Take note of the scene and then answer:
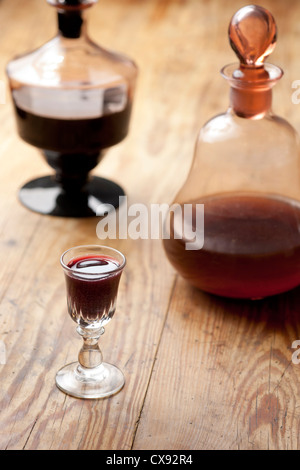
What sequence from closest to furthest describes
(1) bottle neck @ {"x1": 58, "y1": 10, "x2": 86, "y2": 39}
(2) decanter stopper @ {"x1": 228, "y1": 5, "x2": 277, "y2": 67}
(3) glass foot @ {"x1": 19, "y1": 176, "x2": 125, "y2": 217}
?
(2) decanter stopper @ {"x1": 228, "y1": 5, "x2": 277, "y2": 67}, (1) bottle neck @ {"x1": 58, "y1": 10, "x2": 86, "y2": 39}, (3) glass foot @ {"x1": 19, "y1": 176, "x2": 125, "y2": 217}

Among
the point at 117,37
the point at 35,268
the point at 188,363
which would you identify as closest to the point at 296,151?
the point at 188,363

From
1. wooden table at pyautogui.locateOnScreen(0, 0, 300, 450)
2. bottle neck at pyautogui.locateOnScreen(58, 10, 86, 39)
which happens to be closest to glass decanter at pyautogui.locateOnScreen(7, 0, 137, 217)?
bottle neck at pyautogui.locateOnScreen(58, 10, 86, 39)

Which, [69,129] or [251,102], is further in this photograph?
[69,129]

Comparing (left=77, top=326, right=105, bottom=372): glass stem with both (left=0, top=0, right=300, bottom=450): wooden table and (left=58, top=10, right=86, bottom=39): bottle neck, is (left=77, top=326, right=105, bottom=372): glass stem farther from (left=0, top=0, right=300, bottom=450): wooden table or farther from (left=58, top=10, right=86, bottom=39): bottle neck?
(left=58, top=10, right=86, bottom=39): bottle neck

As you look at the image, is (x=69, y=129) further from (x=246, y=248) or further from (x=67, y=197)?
(x=246, y=248)

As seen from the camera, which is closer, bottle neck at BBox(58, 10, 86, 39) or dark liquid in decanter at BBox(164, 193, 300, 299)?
dark liquid in decanter at BBox(164, 193, 300, 299)

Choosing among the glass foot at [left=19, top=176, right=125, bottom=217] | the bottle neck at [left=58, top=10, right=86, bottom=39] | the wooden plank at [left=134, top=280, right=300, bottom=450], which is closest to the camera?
the wooden plank at [left=134, top=280, right=300, bottom=450]

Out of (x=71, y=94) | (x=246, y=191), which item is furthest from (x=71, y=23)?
(x=246, y=191)
